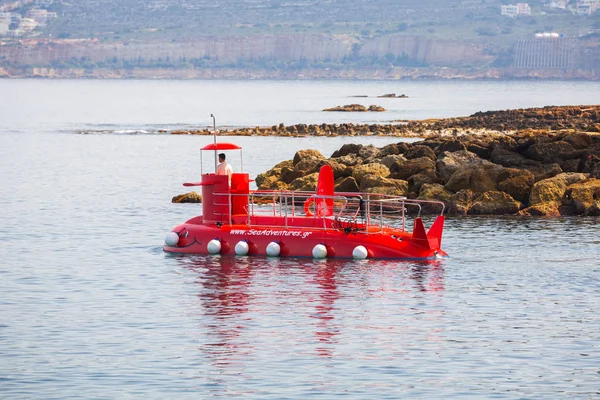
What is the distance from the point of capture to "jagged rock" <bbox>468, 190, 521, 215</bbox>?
133 feet

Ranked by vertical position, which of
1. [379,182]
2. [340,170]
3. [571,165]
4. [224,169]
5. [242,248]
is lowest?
[242,248]

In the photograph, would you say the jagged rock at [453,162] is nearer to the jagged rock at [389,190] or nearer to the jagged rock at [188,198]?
the jagged rock at [389,190]

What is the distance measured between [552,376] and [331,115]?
119 metres

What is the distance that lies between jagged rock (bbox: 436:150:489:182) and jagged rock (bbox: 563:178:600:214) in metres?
3.55

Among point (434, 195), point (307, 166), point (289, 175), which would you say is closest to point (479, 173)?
point (434, 195)

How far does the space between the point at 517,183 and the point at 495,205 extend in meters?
1.14

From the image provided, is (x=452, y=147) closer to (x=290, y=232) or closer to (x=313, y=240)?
(x=290, y=232)

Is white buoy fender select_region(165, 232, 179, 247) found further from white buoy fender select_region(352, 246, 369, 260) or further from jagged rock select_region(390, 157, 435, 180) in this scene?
jagged rock select_region(390, 157, 435, 180)

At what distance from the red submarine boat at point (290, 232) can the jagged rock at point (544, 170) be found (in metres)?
11.4

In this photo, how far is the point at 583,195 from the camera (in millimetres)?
39969

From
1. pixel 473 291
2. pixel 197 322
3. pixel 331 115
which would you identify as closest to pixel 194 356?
pixel 197 322

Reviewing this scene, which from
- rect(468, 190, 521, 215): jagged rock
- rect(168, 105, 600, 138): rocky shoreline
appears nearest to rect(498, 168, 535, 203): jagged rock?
rect(468, 190, 521, 215): jagged rock

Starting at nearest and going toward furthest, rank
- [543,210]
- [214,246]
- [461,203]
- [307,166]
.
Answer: [214,246] < [543,210] < [461,203] < [307,166]

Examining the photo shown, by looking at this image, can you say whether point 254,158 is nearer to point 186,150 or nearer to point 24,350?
point 186,150
